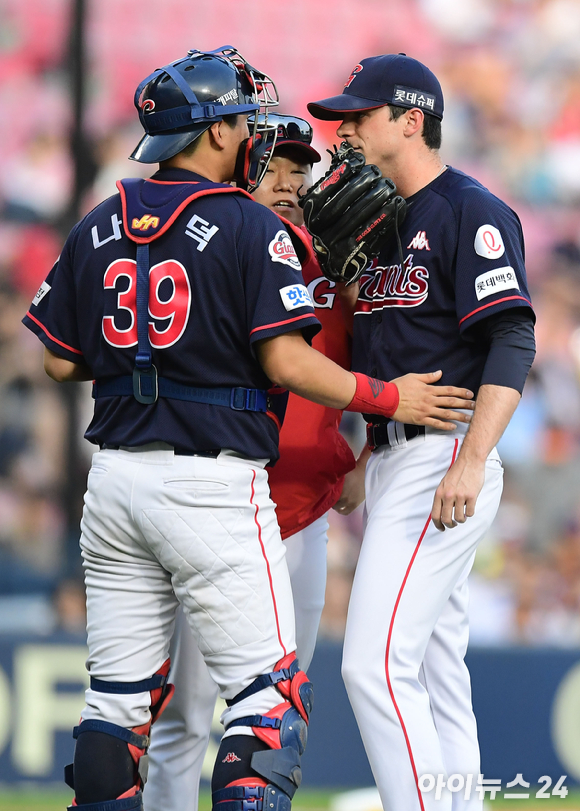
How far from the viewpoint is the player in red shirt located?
3.12 meters

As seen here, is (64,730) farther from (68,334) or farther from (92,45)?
(92,45)

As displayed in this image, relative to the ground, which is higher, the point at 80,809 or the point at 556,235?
the point at 556,235

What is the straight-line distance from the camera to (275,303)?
2568 mm

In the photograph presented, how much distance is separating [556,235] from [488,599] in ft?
11.0

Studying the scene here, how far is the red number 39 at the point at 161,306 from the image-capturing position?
2568mm

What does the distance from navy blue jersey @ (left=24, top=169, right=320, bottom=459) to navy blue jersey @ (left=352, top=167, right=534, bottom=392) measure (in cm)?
40

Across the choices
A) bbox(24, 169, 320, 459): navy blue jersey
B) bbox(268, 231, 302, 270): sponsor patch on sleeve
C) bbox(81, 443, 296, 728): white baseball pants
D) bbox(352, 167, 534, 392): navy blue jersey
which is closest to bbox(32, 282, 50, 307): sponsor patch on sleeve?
bbox(24, 169, 320, 459): navy blue jersey

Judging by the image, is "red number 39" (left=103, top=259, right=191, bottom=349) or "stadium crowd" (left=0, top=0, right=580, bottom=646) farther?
"stadium crowd" (left=0, top=0, right=580, bottom=646)

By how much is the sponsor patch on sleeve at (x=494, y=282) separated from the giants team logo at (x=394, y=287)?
182 millimetres

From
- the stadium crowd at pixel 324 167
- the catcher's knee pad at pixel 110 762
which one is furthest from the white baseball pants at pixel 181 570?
the stadium crowd at pixel 324 167

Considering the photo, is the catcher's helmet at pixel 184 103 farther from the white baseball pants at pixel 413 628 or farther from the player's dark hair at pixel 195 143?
the white baseball pants at pixel 413 628

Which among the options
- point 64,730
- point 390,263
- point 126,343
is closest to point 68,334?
point 126,343

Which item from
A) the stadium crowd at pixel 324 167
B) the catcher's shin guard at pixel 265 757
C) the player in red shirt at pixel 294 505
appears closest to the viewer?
the catcher's shin guard at pixel 265 757

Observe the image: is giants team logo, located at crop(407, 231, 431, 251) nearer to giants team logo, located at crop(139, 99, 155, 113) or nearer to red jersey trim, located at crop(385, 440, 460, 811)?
red jersey trim, located at crop(385, 440, 460, 811)
